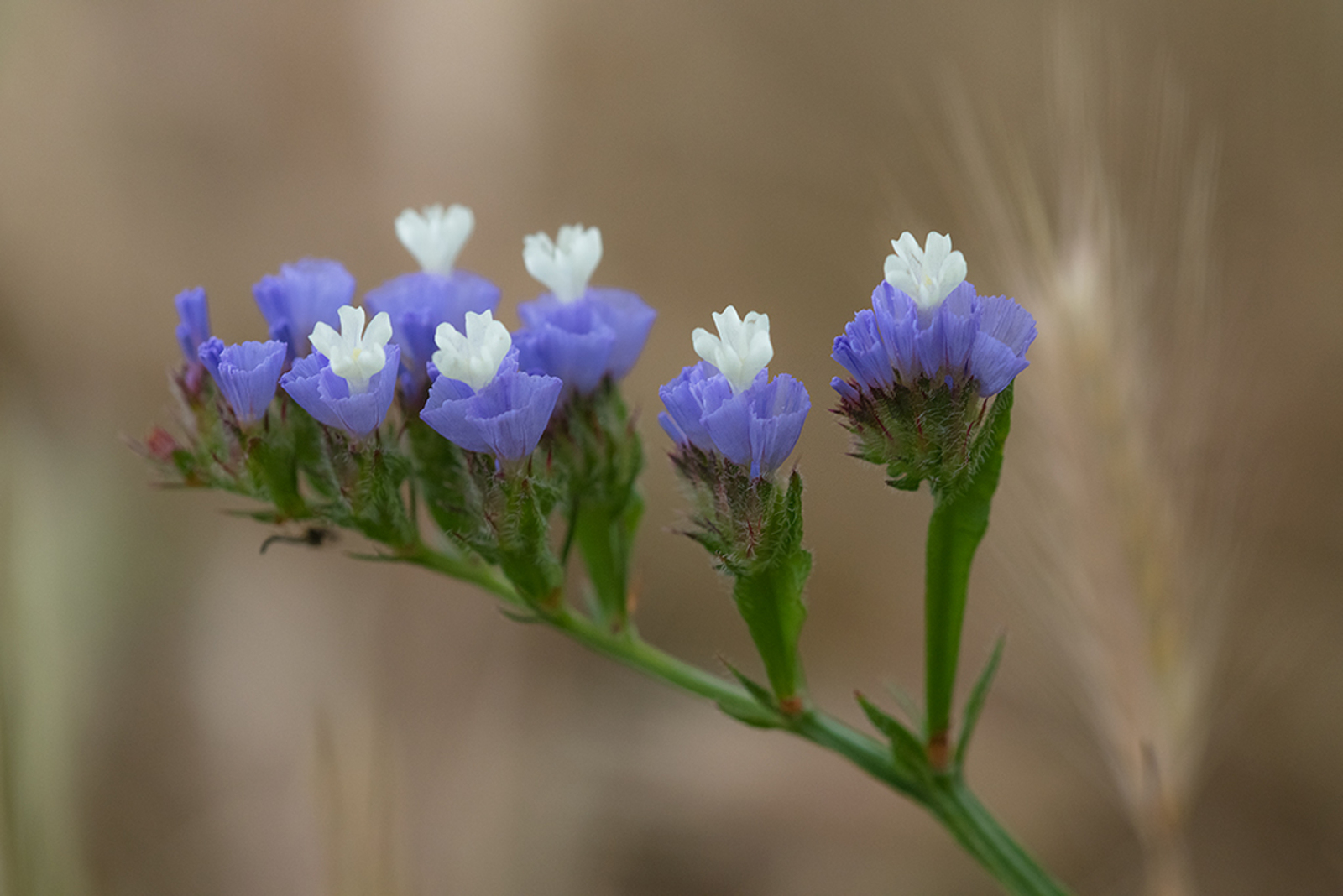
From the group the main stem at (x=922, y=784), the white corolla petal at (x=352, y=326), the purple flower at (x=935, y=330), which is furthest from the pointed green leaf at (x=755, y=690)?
the white corolla petal at (x=352, y=326)

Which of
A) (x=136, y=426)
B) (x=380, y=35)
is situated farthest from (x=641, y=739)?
(x=380, y=35)

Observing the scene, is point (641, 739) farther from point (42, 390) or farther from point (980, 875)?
point (42, 390)

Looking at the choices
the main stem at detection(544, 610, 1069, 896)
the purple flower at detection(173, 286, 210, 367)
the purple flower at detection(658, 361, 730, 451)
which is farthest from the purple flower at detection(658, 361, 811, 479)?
the purple flower at detection(173, 286, 210, 367)

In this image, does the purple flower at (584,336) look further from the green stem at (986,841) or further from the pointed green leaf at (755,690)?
the green stem at (986,841)


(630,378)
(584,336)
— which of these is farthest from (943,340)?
(630,378)

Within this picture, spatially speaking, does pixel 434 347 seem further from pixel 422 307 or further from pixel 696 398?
pixel 696 398
